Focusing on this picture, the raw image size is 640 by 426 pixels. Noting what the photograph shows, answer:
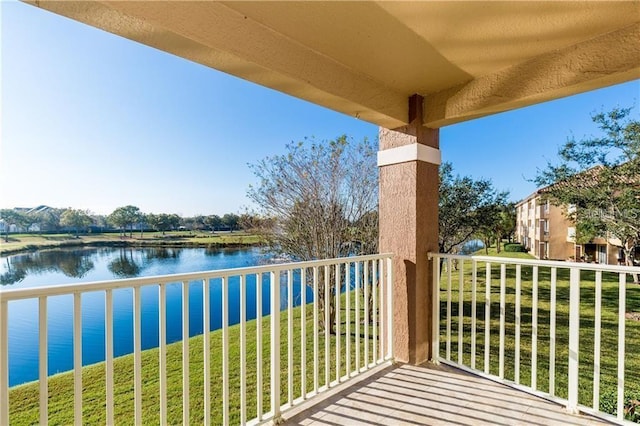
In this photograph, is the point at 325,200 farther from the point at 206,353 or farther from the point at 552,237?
the point at 552,237

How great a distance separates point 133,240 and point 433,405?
191 inches

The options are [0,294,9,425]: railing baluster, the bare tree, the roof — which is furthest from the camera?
the bare tree

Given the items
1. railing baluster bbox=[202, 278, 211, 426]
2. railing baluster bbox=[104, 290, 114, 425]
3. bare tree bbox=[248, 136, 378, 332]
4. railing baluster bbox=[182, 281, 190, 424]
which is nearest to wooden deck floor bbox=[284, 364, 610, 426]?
railing baluster bbox=[202, 278, 211, 426]

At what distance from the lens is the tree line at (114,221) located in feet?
12.1

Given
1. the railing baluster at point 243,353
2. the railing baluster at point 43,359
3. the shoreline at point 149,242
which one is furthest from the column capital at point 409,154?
the shoreline at point 149,242

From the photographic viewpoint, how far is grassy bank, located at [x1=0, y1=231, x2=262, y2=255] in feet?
11.3

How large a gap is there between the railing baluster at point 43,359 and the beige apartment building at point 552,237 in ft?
28.9

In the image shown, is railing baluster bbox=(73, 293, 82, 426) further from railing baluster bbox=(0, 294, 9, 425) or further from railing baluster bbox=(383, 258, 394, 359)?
railing baluster bbox=(383, 258, 394, 359)

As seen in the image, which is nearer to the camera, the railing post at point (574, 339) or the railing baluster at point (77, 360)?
the railing baluster at point (77, 360)

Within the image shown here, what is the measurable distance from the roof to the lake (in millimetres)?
1308

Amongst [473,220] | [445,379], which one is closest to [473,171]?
[473,220]

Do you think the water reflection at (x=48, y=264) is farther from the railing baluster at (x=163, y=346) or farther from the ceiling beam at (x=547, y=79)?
the ceiling beam at (x=547, y=79)

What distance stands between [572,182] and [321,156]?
6217 millimetres

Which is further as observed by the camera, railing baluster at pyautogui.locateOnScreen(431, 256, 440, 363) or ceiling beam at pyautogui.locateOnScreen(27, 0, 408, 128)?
railing baluster at pyautogui.locateOnScreen(431, 256, 440, 363)
